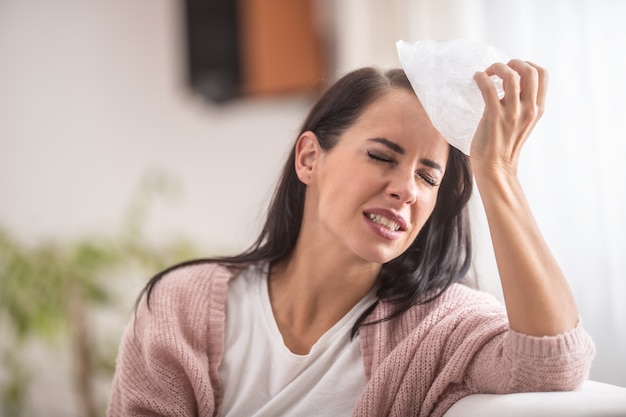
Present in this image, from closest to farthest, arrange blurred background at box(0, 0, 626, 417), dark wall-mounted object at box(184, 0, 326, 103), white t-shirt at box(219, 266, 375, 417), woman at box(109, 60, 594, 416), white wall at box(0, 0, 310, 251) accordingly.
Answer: woman at box(109, 60, 594, 416) → white t-shirt at box(219, 266, 375, 417) → blurred background at box(0, 0, 626, 417) → dark wall-mounted object at box(184, 0, 326, 103) → white wall at box(0, 0, 310, 251)

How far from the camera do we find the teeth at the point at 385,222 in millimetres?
1265

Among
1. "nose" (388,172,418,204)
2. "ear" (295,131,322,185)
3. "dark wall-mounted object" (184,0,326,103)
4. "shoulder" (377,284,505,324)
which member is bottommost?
"shoulder" (377,284,505,324)

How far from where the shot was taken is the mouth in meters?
1.26

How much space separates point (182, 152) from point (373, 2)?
4.35 feet

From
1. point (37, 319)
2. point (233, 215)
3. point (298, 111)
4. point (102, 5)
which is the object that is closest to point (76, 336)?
point (37, 319)

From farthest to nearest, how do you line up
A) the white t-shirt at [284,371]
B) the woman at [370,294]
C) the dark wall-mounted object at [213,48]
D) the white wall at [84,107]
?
the white wall at [84,107] < the dark wall-mounted object at [213,48] < the white t-shirt at [284,371] < the woman at [370,294]

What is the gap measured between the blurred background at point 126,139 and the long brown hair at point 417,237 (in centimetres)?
104

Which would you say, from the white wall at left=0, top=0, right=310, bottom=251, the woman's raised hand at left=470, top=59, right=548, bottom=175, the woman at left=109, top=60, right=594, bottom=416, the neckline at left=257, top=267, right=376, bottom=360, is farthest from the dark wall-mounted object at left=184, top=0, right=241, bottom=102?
the woman's raised hand at left=470, top=59, right=548, bottom=175

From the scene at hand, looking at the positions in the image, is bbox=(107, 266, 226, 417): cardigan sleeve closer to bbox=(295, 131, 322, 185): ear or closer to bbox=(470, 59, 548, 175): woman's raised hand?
bbox=(295, 131, 322, 185): ear

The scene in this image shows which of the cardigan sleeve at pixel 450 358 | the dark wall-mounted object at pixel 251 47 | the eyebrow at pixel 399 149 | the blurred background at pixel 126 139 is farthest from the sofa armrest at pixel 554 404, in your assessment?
the dark wall-mounted object at pixel 251 47

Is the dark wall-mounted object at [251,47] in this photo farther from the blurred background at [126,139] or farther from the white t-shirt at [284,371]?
the white t-shirt at [284,371]

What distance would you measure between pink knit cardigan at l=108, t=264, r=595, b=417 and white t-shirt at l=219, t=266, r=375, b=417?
4 centimetres

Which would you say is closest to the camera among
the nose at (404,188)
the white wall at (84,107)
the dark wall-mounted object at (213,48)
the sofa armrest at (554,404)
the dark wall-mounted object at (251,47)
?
the sofa armrest at (554,404)

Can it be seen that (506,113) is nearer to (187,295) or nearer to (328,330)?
(328,330)
